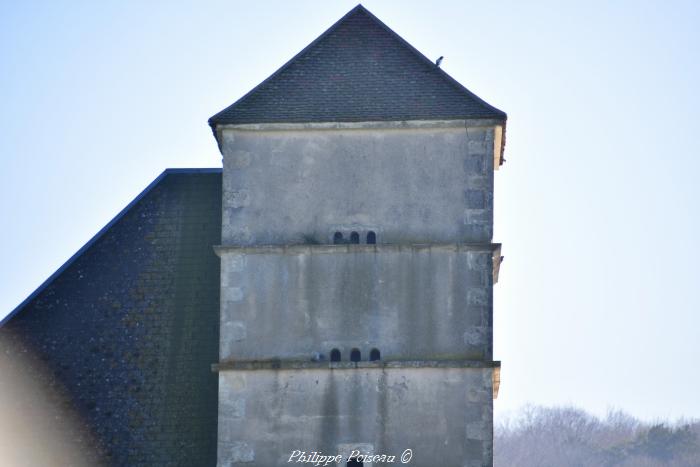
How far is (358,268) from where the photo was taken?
23344mm

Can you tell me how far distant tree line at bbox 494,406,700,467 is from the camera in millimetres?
64000

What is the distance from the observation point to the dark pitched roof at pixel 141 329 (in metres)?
24.1

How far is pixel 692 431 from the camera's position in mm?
68188

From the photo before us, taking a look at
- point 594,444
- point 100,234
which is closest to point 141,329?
point 100,234

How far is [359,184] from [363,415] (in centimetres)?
317

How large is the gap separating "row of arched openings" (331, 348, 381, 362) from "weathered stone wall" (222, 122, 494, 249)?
1.52m

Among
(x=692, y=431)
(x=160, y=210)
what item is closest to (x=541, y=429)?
(x=692, y=431)

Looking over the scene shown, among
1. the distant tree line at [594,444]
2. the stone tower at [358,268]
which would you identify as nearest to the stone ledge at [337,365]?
the stone tower at [358,268]

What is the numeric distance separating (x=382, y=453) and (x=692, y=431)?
4750 centimetres

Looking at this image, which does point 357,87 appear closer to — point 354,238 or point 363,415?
point 354,238

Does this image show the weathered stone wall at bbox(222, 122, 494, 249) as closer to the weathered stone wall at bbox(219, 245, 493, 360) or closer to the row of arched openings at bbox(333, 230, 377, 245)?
the row of arched openings at bbox(333, 230, 377, 245)

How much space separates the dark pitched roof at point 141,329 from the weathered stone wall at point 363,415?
45.3 inches

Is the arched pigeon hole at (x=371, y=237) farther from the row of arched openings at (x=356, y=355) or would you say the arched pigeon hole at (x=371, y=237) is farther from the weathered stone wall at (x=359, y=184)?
the row of arched openings at (x=356, y=355)

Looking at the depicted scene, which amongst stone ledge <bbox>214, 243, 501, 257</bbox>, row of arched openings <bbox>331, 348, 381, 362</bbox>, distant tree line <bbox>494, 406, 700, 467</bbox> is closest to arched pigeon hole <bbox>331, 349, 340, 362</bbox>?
row of arched openings <bbox>331, 348, 381, 362</bbox>
